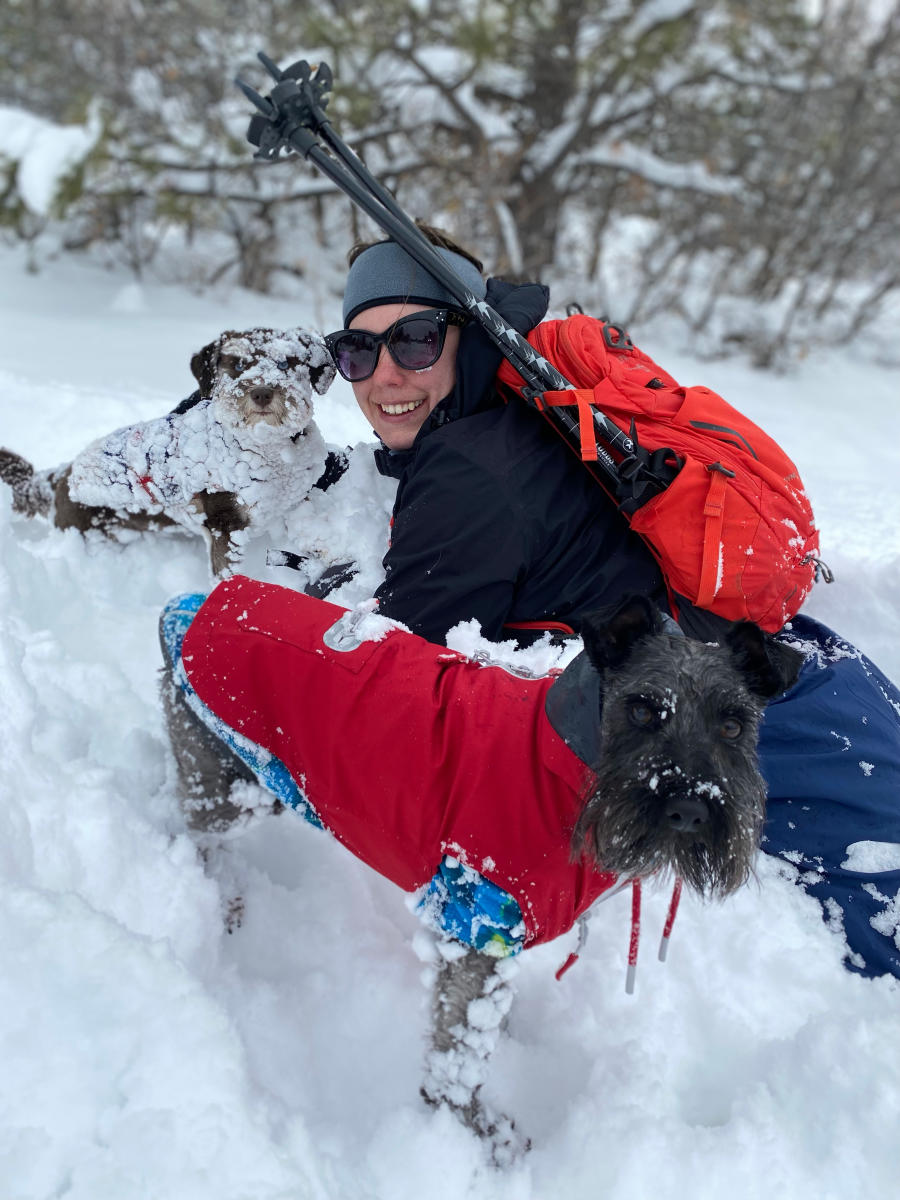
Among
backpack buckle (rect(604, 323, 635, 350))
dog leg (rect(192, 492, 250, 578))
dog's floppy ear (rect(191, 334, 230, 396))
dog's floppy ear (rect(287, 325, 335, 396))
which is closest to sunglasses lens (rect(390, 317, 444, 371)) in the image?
dog's floppy ear (rect(287, 325, 335, 396))

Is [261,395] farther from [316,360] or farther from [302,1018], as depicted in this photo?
[302,1018]

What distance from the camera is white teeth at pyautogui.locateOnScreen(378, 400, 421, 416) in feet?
9.75

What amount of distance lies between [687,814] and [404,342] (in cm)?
206

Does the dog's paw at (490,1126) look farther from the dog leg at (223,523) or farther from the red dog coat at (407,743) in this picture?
the dog leg at (223,523)

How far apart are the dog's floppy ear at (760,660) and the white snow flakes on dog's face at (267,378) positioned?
2.12m

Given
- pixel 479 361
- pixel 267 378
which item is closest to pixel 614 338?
pixel 479 361

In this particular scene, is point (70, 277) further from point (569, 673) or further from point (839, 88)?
point (839, 88)

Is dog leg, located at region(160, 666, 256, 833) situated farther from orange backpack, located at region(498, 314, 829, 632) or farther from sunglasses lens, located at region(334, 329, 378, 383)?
orange backpack, located at region(498, 314, 829, 632)

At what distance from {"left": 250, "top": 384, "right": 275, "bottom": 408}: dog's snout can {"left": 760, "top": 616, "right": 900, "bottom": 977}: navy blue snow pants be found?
227cm

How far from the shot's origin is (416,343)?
284 centimetres

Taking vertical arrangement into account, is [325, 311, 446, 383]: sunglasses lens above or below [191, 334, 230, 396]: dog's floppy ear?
above

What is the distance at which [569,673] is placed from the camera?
72.2 inches

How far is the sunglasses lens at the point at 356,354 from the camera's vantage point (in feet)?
9.43

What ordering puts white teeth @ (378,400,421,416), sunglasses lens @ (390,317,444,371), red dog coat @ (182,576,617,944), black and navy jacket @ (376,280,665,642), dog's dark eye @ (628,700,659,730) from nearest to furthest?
dog's dark eye @ (628,700,659,730) < red dog coat @ (182,576,617,944) < black and navy jacket @ (376,280,665,642) < sunglasses lens @ (390,317,444,371) < white teeth @ (378,400,421,416)
